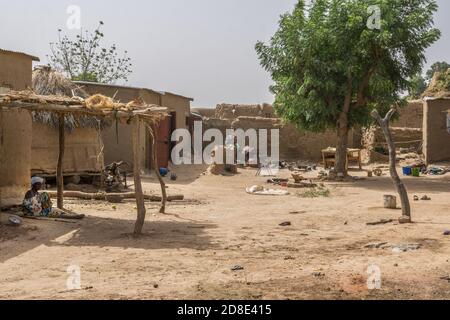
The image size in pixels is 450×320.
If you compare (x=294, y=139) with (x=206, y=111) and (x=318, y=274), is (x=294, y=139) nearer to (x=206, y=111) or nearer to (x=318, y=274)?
(x=206, y=111)

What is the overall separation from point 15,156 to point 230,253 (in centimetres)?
510

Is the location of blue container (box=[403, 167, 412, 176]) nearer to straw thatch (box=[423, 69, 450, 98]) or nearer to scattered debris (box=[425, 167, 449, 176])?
scattered debris (box=[425, 167, 449, 176])

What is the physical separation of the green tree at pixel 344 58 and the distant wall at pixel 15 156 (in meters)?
9.03

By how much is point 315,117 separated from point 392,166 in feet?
27.3

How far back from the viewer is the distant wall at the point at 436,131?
21.6m

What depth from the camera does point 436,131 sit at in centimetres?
2181

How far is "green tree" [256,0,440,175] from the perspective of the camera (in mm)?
16375

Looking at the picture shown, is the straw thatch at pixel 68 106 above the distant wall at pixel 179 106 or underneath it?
underneath

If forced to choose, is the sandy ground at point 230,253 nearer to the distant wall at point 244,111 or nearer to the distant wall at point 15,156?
the distant wall at point 15,156

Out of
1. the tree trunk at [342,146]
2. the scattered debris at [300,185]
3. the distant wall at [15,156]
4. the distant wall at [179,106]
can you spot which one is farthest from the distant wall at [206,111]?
the distant wall at [15,156]

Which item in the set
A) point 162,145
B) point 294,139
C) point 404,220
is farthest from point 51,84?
point 294,139

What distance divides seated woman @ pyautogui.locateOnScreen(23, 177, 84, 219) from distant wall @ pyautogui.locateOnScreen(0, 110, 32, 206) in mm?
652

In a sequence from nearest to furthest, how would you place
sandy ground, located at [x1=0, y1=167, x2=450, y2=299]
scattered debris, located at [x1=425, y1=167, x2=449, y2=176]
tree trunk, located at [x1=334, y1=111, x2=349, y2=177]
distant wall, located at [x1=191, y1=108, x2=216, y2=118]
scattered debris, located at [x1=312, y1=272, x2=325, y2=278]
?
sandy ground, located at [x1=0, y1=167, x2=450, y2=299] → scattered debris, located at [x1=312, y1=272, x2=325, y2=278] → tree trunk, located at [x1=334, y1=111, x2=349, y2=177] → scattered debris, located at [x1=425, y1=167, x2=449, y2=176] → distant wall, located at [x1=191, y1=108, x2=216, y2=118]

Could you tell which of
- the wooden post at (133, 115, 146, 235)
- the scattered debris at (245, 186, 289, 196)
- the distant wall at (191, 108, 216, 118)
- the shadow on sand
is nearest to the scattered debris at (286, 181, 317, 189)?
the scattered debris at (245, 186, 289, 196)
